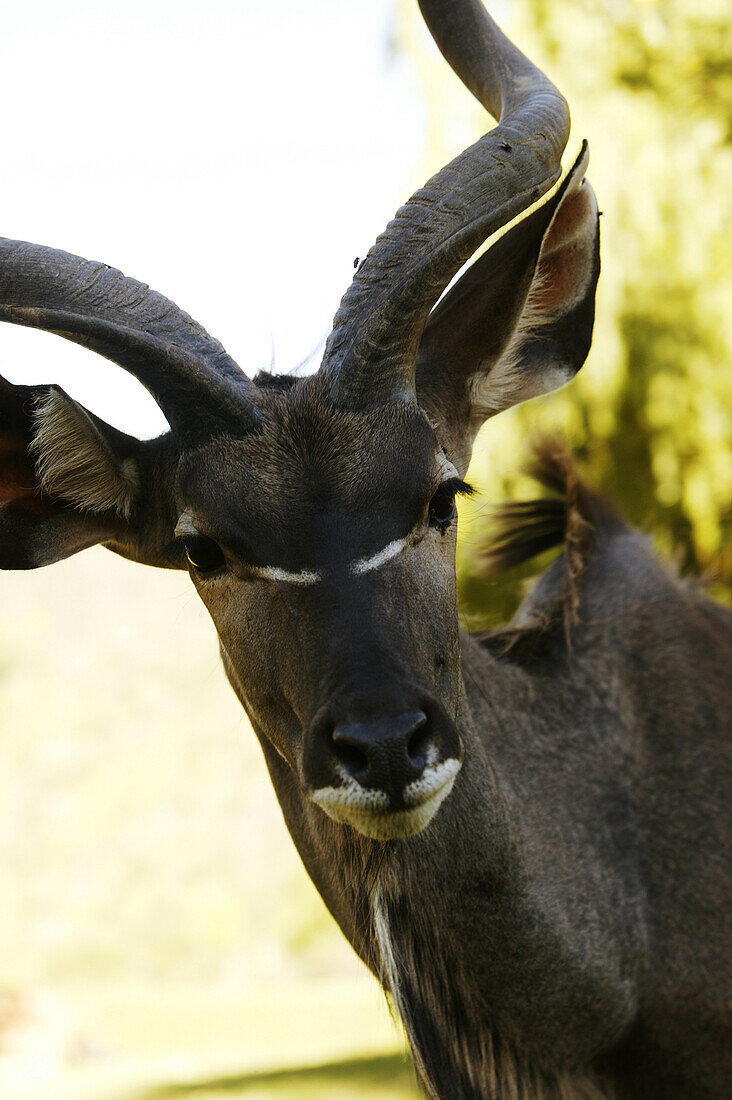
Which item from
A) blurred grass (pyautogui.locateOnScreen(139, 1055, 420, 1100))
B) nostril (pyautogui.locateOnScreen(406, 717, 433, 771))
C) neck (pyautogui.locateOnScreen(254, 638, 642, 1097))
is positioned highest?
nostril (pyautogui.locateOnScreen(406, 717, 433, 771))

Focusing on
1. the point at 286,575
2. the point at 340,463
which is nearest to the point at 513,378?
the point at 340,463

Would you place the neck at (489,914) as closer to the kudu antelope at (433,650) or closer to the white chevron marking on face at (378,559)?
the kudu antelope at (433,650)

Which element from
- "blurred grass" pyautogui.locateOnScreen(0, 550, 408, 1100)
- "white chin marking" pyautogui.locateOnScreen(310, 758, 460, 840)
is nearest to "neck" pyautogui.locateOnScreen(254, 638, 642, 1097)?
"white chin marking" pyautogui.locateOnScreen(310, 758, 460, 840)

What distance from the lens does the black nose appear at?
2590mm

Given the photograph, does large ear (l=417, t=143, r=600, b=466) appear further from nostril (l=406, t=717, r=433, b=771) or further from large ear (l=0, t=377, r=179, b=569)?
nostril (l=406, t=717, r=433, b=771)

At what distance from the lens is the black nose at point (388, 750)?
2590 mm

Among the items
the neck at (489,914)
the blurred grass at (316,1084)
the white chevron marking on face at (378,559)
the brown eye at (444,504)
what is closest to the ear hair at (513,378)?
the brown eye at (444,504)

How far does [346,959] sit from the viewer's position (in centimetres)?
2205

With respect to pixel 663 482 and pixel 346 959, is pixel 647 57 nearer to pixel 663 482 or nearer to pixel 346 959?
pixel 663 482

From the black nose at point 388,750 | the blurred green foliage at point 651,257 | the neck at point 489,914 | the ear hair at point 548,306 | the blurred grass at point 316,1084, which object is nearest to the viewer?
the black nose at point 388,750

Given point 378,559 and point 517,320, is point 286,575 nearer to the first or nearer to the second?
point 378,559

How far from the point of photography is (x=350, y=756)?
2.67 metres

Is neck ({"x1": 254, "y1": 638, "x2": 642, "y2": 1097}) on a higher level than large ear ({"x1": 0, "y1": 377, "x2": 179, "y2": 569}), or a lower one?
lower

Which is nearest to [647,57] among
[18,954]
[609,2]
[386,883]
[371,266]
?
[609,2]
